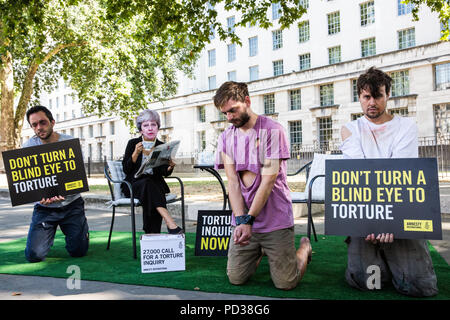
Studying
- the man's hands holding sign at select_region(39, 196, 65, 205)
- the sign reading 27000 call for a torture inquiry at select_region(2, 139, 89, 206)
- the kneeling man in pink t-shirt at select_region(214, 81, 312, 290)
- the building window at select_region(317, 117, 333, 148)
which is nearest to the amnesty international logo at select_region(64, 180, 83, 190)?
the sign reading 27000 call for a torture inquiry at select_region(2, 139, 89, 206)

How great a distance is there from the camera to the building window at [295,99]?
121ft

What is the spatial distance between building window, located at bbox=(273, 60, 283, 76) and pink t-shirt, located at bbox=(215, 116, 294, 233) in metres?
37.4

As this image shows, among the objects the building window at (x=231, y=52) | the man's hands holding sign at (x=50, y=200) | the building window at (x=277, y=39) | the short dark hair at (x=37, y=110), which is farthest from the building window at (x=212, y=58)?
the man's hands holding sign at (x=50, y=200)

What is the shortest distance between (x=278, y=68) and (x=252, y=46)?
405 cm

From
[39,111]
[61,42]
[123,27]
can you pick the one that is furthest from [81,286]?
[61,42]

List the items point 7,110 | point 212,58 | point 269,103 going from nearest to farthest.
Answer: point 7,110 < point 269,103 < point 212,58

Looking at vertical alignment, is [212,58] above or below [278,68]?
A: above

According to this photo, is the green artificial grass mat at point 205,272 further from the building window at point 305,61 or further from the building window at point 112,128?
the building window at point 112,128

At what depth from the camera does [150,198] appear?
4.93 meters

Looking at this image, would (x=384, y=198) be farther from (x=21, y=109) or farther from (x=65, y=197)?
(x=21, y=109)

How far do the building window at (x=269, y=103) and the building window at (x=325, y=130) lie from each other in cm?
512

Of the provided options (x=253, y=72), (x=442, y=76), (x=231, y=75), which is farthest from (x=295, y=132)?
(x=442, y=76)

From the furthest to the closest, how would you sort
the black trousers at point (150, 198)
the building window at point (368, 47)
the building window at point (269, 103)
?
the building window at point (269, 103)
the building window at point (368, 47)
the black trousers at point (150, 198)
